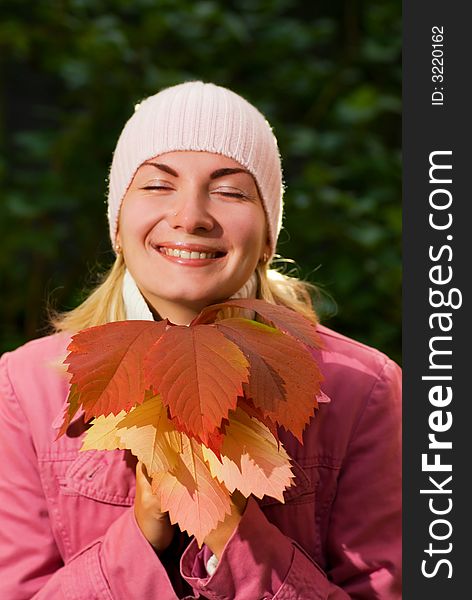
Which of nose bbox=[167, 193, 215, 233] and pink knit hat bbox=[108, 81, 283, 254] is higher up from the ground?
pink knit hat bbox=[108, 81, 283, 254]

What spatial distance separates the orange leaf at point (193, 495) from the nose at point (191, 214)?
331mm

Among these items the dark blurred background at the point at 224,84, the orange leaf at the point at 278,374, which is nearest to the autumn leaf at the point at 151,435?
the orange leaf at the point at 278,374

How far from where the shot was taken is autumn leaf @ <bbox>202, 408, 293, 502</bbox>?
1093mm

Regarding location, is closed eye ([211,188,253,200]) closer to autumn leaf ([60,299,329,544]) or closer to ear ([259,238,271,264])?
ear ([259,238,271,264])

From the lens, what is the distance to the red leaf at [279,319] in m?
1.14

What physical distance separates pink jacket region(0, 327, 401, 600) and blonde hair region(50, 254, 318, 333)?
97mm

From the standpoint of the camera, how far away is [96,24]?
2.89 m

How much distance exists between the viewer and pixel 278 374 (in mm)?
1075

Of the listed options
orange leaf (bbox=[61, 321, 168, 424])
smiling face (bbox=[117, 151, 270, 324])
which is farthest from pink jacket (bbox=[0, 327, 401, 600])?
orange leaf (bbox=[61, 321, 168, 424])

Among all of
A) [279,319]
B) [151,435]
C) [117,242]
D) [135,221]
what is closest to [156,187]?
[135,221]

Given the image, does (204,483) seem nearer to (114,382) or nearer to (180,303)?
(114,382)

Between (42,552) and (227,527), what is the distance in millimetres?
366

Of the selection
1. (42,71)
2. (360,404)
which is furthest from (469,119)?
(42,71)

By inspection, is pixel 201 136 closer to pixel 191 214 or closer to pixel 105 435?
pixel 191 214
